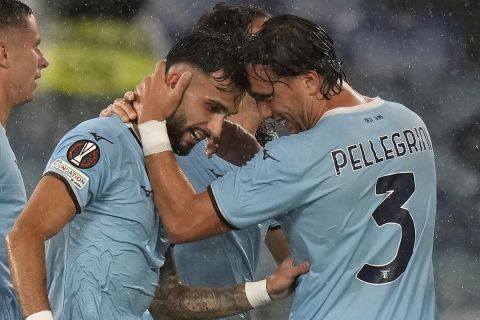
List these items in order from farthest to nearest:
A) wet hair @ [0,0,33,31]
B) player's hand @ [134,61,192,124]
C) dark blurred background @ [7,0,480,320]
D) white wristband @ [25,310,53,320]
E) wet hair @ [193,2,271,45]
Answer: dark blurred background @ [7,0,480,320], wet hair @ [193,2,271,45], wet hair @ [0,0,33,31], player's hand @ [134,61,192,124], white wristband @ [25,310,53,320]

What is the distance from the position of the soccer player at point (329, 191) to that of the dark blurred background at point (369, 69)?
4103 mm

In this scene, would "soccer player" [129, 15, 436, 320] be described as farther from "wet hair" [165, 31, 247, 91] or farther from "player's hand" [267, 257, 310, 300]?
"wet hair" [165, 31, 247, 91]

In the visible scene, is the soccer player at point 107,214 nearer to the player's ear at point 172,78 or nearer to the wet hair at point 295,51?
the player's ear at point 172,78

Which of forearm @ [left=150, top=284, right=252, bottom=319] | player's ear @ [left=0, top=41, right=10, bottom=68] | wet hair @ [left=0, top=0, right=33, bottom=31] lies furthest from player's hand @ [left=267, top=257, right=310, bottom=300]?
wet hair @ [left=0, top=0, right=33, bottom=31]

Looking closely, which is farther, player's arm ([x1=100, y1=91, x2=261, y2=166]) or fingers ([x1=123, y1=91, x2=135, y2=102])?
player's arm ([x1=100, y1=91, x2=261, y2=166])

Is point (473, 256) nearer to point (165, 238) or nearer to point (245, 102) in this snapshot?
point (245, 102)

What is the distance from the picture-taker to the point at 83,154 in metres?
2.96

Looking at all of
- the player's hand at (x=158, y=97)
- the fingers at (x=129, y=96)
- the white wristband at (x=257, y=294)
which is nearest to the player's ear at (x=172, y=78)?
the player's hand at (x=158, y=97)

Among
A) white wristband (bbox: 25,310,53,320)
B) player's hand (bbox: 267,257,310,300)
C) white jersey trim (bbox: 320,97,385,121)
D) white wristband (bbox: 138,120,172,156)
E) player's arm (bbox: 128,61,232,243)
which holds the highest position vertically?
white wristband (bbox: 138,120,172,156)

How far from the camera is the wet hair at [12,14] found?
387 cm

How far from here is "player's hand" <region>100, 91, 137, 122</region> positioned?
3174 millimetres

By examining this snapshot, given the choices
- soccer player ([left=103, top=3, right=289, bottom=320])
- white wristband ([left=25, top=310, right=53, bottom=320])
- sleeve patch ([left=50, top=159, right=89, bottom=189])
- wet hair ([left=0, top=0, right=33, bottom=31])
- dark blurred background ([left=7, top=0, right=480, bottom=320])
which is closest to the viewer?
white wristband ([left=25, top=310, right=53, bottom=320])

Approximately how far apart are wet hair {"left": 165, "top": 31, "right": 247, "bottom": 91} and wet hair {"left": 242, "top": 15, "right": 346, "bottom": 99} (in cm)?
16

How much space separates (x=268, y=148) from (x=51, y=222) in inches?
26.9
